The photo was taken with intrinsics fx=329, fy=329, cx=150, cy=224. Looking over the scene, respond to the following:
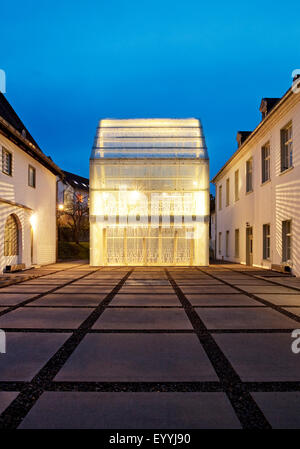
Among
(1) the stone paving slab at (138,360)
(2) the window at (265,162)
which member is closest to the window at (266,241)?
(2) the window at (265,162)

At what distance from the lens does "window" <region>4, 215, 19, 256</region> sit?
13977 millimetres

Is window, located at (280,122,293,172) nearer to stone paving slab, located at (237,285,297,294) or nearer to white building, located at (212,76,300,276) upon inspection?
white building, located at (212,76,300,276)

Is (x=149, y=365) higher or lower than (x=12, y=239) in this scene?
lower

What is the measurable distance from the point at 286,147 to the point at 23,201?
12.3 metres

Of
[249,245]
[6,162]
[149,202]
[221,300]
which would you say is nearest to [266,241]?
[249,245]

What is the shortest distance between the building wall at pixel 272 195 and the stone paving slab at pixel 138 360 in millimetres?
10099

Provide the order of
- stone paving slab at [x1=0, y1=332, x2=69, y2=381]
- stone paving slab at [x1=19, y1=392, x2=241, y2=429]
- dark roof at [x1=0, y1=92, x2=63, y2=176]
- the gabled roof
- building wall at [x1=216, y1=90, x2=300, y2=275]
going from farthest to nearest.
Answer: the gabled roof, building wall at [x1=216, y1=90, x2=300, y2=275], dark roof at [x1=0, y1=92, x2=63, y2=176], stone paving slab at [x1=0, y1=332, x2=69, y2=381], stone paving slab at [x1=19, y1=392, x2=241, y2=429]

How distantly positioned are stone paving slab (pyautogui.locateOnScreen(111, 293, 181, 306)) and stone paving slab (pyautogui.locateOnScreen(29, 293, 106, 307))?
446 mm

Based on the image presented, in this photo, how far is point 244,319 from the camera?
18.6ft

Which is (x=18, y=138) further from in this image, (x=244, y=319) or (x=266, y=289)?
(x=244, y=319)

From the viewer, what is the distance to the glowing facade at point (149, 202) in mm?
18750

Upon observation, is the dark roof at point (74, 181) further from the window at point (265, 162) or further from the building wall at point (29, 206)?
the window at point (265, 162)

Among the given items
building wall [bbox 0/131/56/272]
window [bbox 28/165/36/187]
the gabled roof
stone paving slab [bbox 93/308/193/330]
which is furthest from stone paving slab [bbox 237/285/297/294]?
window [bbox 28/165/36/187]
